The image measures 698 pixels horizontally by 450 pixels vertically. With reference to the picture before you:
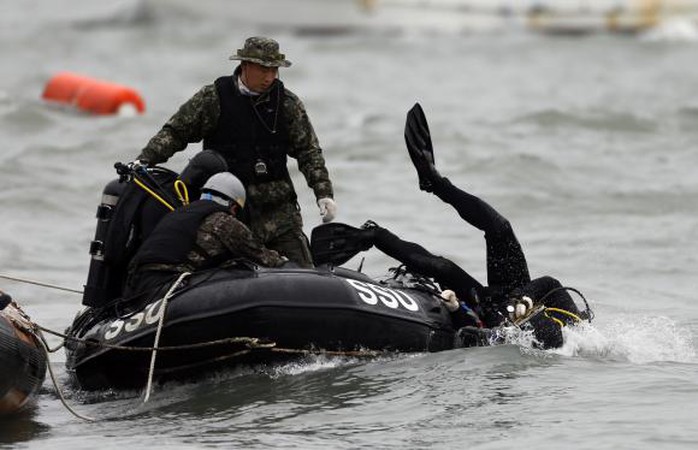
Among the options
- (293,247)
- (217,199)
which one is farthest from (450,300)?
(217,199)

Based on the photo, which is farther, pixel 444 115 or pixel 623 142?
pixel 444 115

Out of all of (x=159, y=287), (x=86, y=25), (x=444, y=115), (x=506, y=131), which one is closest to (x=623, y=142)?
(x=506, y=131)

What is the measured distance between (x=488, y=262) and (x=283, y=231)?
1246 millimetres

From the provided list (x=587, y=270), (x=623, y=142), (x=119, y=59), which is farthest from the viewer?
(x=119, y=59)

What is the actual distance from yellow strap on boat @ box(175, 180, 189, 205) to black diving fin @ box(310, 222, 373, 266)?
2.78ft

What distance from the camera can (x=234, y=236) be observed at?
859 centimetres

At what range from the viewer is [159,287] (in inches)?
338

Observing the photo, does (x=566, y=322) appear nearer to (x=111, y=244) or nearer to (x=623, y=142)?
(x=111, y=244)

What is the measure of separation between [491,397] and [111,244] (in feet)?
7.55

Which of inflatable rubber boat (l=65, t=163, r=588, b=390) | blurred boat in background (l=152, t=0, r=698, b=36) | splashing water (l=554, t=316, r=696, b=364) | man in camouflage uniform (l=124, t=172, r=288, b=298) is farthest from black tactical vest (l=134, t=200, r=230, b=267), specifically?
blurred boat in background (l=152, t=0, r=698, b=36)

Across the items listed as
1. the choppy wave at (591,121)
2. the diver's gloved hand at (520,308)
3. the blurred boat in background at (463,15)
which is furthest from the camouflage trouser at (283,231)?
the blurred boat in background at (463,15)

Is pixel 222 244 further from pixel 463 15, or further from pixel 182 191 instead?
pixel 463 15

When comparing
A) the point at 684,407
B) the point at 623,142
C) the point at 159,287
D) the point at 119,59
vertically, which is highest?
the point at 119,59

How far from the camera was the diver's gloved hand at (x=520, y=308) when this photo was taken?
915 centimetres
